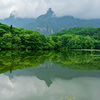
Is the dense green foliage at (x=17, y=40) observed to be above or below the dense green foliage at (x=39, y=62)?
above

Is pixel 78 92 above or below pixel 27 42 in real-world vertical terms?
below

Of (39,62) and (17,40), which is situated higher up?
(17,40)

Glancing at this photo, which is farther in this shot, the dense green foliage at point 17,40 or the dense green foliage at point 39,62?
the dense green foliage at point 17,40

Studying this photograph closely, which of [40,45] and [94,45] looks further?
[94,45]

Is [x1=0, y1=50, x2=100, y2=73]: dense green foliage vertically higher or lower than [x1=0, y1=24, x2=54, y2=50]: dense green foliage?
lower

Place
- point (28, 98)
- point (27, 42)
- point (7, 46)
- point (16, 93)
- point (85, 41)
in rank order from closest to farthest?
point (28, 98), point (16, 93), point (7, 46), point (27, 42), point (85, 41)

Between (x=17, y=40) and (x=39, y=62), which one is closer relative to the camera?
(x=39, y=62)

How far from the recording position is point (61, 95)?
22.0 feet

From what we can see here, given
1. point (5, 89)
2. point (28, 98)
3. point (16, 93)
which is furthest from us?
point (5, 89)

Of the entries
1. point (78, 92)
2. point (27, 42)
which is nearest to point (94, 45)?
point (27, 42)

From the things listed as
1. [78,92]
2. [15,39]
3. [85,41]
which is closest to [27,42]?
[15,39]

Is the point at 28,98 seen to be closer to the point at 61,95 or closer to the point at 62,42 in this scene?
the point at 61,95

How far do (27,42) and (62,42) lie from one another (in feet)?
107

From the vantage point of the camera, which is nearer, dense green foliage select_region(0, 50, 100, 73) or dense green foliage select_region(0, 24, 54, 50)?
dense green foliage select_region(0, 50, 100, 73)
